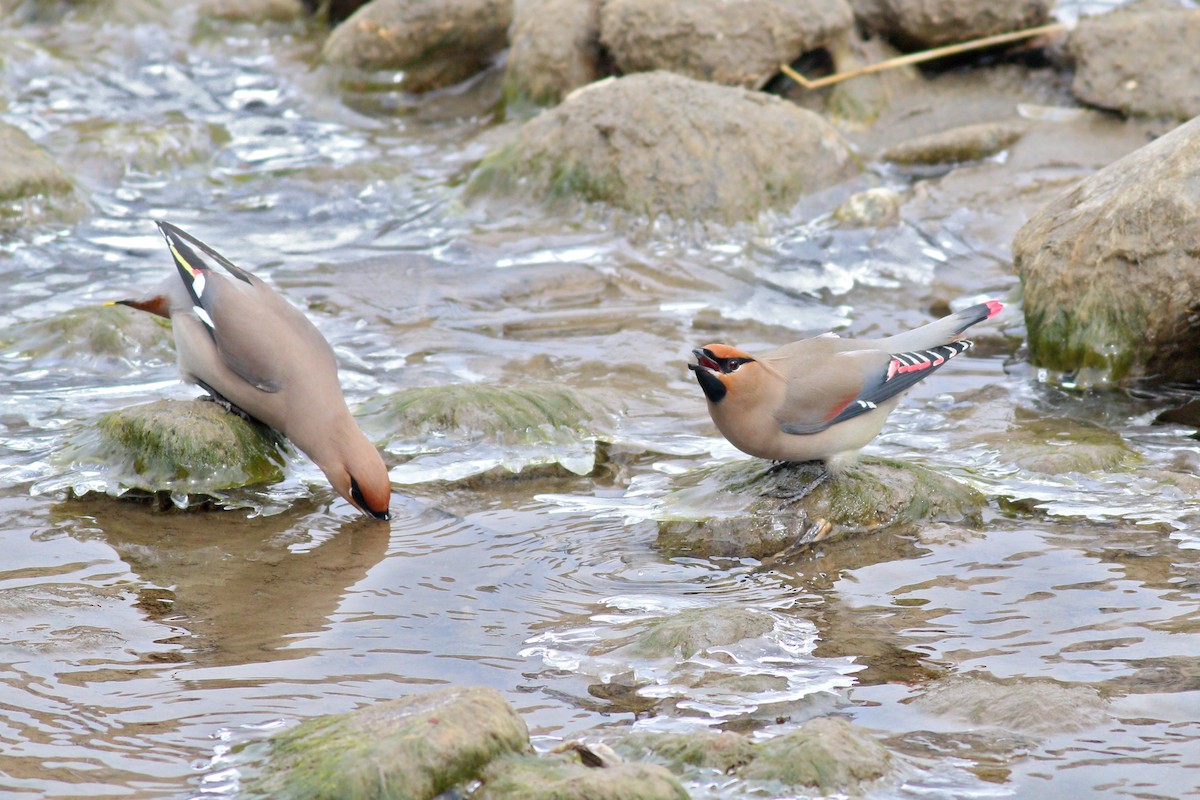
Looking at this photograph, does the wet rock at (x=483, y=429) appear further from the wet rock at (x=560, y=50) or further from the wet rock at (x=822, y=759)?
the wet rock at (x=560, y=50)

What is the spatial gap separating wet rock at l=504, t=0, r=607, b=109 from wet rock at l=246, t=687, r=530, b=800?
27.3 feet

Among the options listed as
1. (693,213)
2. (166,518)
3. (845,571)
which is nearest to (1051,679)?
(845,571)

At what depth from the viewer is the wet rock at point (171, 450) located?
231 inches

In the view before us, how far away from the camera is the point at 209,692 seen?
4.12 meters

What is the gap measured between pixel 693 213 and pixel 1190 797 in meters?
6.23

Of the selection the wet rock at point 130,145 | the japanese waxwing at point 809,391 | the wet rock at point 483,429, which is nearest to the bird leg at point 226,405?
the wet rock at point 483,429

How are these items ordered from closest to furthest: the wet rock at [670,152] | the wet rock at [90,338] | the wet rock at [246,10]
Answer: the wet rock at [90,338] < the wet rock at [670,152] < the wet rock at [246,10]

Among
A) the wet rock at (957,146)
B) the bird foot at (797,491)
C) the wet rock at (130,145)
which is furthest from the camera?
the wet rock at (130,145)

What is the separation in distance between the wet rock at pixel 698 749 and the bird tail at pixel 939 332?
9.12ft

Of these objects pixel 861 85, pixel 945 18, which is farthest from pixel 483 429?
pixel 945 18

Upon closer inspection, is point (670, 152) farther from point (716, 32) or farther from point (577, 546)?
point (577, 546)

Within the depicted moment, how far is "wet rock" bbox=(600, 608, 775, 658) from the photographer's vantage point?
4379mm

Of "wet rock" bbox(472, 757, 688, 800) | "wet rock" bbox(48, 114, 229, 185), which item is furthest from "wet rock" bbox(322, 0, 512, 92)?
"wet rock" bbox(472, 757, 688, 800)

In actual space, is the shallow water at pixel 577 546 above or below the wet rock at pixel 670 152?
below
